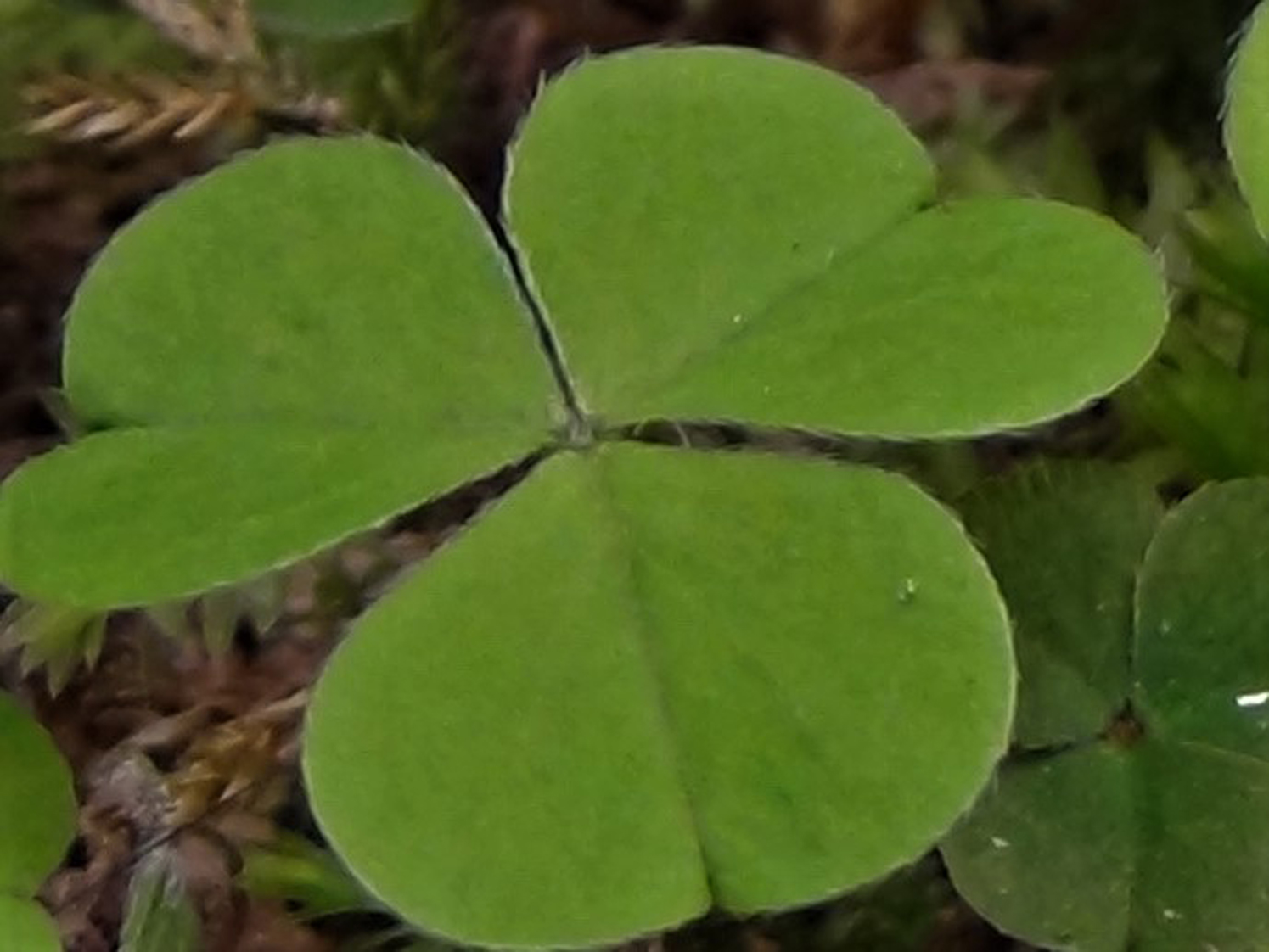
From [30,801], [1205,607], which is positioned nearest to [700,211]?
[1205,607]

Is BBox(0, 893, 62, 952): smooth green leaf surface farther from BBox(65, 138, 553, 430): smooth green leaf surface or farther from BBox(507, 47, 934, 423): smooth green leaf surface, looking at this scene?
BBox(507, 47, 934, 423): smooth green leaf surface

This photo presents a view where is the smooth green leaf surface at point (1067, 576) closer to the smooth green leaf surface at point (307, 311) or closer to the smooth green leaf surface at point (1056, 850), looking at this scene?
the smooth green leaf surface at point (1056, 850)

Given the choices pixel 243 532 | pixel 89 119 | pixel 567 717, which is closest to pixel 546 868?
pixel 567 717

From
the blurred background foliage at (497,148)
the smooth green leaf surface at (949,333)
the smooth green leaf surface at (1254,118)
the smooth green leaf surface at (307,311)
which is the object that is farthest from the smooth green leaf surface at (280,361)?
the smooth green leaf surface at (1254,118)

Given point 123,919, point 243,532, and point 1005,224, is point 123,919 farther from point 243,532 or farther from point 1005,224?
point 1005,224

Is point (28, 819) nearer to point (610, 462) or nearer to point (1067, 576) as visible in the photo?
point (610, 462)
